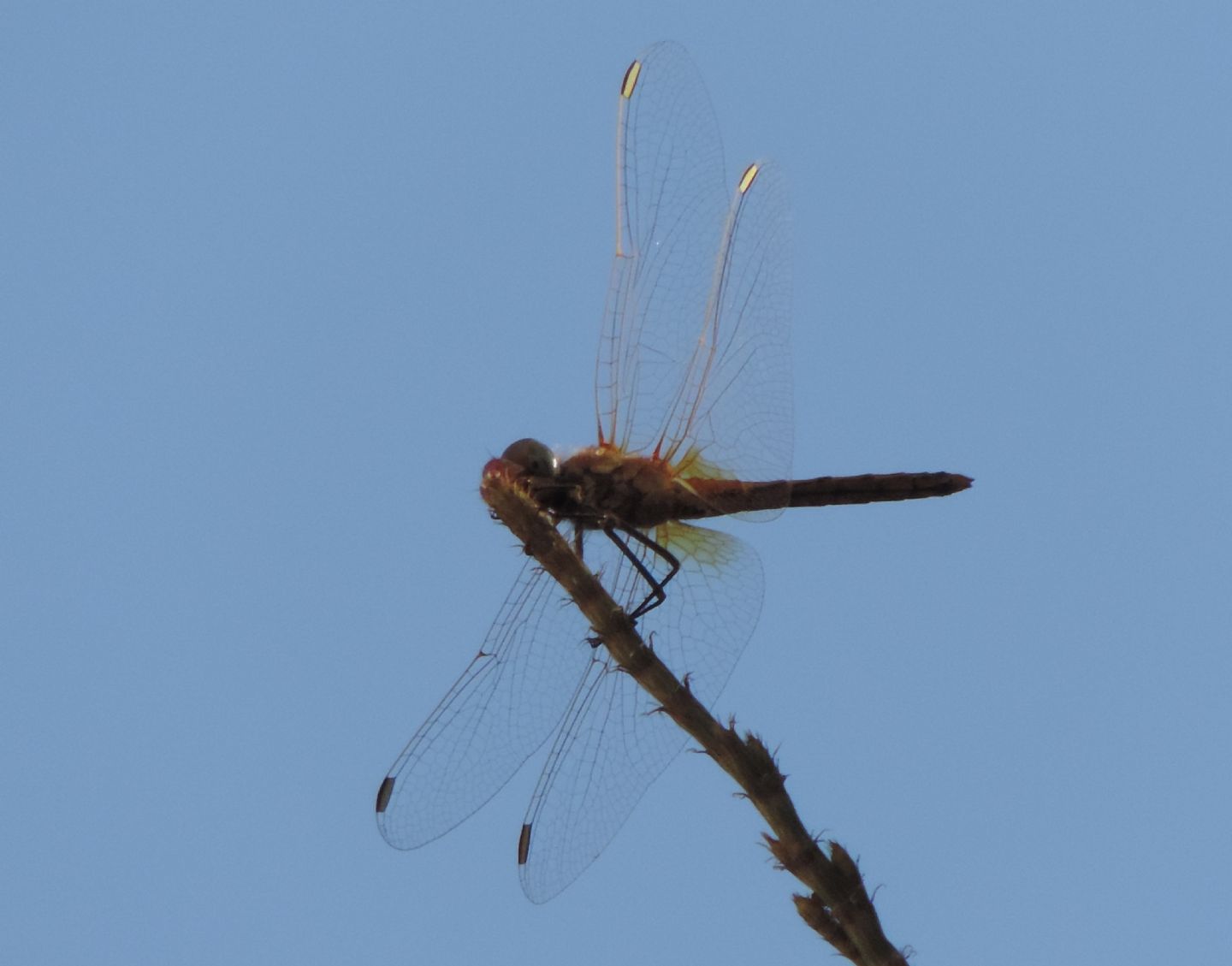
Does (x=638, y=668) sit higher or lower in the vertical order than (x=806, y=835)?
higher

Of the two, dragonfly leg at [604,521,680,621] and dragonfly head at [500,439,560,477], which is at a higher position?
dragonfly head at [500,439,560,477]

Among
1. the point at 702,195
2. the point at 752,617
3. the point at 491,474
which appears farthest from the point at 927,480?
the point at 491,474

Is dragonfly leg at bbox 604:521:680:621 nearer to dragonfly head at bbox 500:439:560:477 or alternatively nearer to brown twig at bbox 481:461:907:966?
dragonfly head at bbox 500:439:560:477

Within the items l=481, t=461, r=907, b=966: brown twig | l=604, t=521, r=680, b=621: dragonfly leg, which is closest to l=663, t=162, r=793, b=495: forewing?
l=604, t=521, r=680, b=621: dragonfly leg

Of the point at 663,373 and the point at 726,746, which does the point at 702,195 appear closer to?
the point at 663,373

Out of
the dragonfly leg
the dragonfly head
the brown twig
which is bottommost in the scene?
the brown twig
